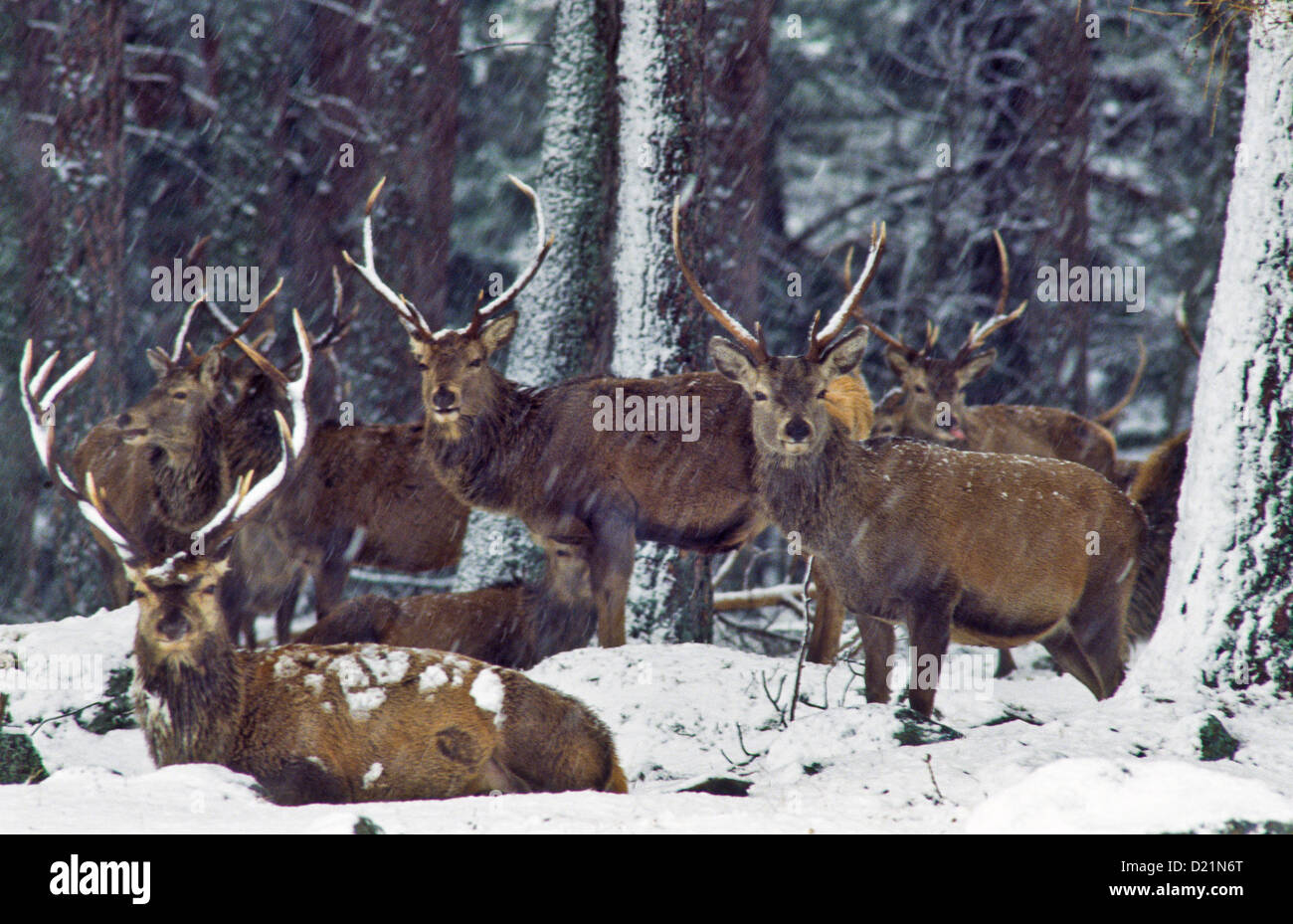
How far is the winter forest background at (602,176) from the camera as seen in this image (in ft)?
32.1

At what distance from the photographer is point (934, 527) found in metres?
6.60

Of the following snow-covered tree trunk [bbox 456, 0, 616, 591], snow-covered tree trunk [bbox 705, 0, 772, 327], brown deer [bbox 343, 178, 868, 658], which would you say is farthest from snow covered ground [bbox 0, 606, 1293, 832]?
snow-covered tree trunk [bbox 705, 0, 772, 327]

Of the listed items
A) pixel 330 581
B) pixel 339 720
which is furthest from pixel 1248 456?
pixel 330 581

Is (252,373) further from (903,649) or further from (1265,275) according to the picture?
(1265,275)

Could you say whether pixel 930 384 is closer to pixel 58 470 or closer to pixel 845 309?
pixel 845 309

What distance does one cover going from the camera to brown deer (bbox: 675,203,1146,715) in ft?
21.4

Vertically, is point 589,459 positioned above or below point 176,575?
above

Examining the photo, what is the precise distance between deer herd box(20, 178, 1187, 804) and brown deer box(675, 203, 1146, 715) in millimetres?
14

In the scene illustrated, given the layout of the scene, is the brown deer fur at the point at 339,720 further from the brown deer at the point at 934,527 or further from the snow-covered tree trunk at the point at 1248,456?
the snow-covered tree trunk at the point at 1248,456

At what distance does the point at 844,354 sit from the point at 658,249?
2252 millimetres

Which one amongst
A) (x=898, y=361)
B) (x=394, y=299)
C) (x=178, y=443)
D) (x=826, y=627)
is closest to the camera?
(x=394, y=299)

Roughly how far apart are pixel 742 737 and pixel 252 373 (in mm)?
4541

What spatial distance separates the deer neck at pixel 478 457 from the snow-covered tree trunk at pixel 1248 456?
3776mm

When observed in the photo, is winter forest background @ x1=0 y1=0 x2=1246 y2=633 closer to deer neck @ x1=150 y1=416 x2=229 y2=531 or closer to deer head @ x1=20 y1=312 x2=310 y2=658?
deer neck @ x1=150 y1=416 x2=229 y2=531
